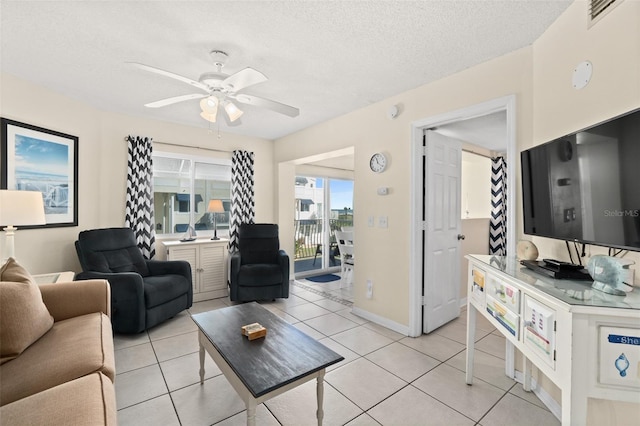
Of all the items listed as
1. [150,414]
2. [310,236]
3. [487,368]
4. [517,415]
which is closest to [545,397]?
[517,415]

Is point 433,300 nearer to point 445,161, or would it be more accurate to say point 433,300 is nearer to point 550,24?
point 445,161

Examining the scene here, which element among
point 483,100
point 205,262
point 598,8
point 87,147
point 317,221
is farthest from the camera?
point 317,221

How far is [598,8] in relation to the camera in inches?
58.0

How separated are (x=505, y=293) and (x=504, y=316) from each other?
0.43ft

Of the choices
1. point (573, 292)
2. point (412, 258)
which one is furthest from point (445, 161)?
point (573, 292)

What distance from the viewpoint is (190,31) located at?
1.89 m

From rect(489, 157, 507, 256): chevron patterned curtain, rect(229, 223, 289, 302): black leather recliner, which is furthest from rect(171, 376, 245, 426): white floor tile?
rect(489, 157, 507, 256): chevron patterned curtain

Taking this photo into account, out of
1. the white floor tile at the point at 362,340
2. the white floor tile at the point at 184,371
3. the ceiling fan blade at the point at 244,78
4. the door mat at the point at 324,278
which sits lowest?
the white floor tile at the point at 362,340

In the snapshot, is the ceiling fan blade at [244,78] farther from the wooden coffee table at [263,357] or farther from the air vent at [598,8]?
the air vent at [598,8]

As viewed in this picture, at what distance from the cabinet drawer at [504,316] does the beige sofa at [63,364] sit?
186 centimetres

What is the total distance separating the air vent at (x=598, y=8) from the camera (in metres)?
1.42

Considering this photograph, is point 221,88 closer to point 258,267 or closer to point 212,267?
point 258,267

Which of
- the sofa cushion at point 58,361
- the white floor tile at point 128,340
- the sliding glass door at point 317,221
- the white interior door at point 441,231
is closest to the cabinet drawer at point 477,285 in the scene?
the white interior door at point 441,231

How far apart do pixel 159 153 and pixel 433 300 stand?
406 cm
